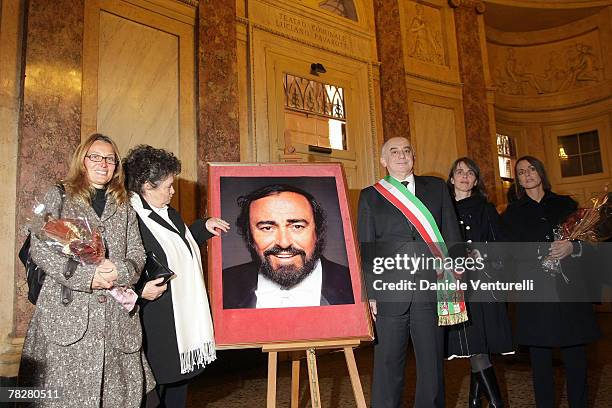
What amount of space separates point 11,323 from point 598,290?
420cm

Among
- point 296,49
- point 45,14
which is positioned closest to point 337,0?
point 296,49

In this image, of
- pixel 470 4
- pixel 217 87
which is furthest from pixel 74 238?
pixel 470 4

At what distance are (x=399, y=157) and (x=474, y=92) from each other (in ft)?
20.4

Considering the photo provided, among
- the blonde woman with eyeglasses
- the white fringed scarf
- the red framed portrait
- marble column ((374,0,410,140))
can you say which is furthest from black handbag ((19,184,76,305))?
marble column ((374,0,410,140))

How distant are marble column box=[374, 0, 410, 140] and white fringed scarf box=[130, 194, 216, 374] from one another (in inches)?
194

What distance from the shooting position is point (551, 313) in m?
2.91

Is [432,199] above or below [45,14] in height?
below

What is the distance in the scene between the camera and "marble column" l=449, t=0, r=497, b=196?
8.27 m

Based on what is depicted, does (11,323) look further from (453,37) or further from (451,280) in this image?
(453,37)

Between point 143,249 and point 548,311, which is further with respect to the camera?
point 548,311

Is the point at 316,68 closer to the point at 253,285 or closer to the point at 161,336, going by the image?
the point at 253,285

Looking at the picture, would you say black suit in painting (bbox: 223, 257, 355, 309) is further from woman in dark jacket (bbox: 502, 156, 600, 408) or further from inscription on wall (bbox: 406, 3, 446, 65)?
inscription on wall (bbox: 406, 3, 446, 65)

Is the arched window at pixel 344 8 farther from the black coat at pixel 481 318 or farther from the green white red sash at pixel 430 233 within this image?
the green white red sash at pixel 430 233

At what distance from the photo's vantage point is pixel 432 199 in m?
2.91
